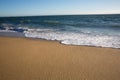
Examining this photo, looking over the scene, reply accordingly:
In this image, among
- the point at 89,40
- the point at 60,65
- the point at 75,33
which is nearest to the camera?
the point at 60,65

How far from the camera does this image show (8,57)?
645cm

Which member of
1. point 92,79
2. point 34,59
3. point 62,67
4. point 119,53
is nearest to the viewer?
point 92,79

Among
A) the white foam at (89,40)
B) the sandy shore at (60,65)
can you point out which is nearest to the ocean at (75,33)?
the white foam at (89,40)

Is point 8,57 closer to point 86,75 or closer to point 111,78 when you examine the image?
point 86,75

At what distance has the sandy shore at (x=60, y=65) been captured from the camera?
4.74 meters

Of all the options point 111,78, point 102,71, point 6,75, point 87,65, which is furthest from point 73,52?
point 6,75

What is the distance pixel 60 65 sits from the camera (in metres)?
5.56

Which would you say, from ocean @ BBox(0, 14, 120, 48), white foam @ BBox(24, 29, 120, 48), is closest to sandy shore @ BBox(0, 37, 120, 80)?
white foam @ BBox(24, 29, 120, 48)

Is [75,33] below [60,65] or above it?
below

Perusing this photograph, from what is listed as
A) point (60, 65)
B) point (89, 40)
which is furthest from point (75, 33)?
point (60, 65)

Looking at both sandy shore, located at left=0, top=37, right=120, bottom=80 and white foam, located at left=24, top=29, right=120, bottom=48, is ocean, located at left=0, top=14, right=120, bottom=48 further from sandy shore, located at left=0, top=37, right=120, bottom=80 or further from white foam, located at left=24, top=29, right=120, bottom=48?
sandy shore, located at left=0, top=37, right=120, bottom=80

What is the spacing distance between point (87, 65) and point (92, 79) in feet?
3.28

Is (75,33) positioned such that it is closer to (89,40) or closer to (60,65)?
(89,40)

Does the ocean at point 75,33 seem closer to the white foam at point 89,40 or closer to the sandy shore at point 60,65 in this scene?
the white foam at point 89,40
